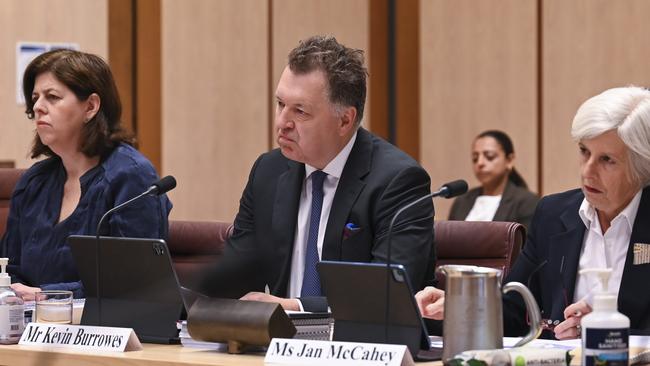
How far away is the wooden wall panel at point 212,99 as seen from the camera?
7.79m

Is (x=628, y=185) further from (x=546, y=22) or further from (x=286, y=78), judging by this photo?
(x=546, y=22)

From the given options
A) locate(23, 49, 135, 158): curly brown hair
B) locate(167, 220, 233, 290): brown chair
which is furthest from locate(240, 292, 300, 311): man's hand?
locate(23, 49, 135, 158): curly brown hair

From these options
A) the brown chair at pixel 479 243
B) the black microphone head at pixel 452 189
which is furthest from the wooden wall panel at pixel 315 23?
the black microphone head at pixel 452 189

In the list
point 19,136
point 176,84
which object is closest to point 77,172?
point 19,136

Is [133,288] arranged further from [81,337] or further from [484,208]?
[484,208]

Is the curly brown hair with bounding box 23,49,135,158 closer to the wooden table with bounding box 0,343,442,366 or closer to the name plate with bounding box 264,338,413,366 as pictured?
the wooden table with bounding box 0,343,442,366

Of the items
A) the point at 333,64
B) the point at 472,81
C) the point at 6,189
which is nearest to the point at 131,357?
the point at 333,64

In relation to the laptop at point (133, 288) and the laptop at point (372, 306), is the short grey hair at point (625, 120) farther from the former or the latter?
the laptop at point (133, 288)

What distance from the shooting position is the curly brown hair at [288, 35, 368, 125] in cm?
337

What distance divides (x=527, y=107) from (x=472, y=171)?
2.03ft

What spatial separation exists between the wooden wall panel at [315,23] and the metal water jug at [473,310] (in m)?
5.72

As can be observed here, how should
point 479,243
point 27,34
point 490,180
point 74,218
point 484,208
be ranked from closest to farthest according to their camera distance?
point 479,243 < point 74,218 < point 27,34 < point 484,208 < point 490,180

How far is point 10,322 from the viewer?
2869 millimetres

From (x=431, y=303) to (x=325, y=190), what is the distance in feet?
2.46
